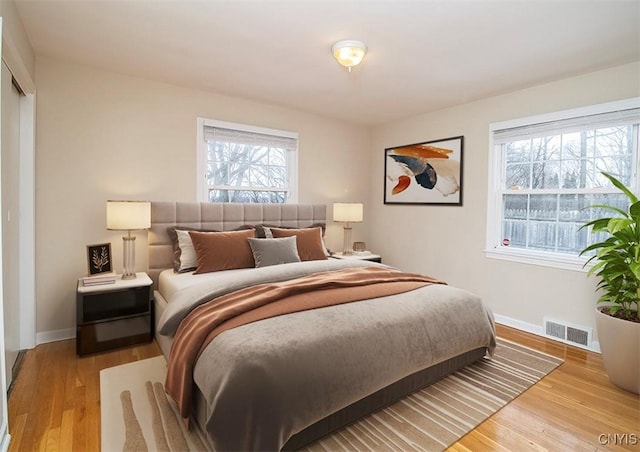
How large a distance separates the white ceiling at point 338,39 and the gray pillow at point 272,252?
1574 mm

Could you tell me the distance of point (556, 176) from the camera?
3.35 meters

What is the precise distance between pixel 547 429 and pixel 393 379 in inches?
35.4

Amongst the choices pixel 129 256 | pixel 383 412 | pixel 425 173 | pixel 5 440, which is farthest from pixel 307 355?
pixel 425 173

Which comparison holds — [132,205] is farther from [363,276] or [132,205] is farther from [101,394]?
[363,276]

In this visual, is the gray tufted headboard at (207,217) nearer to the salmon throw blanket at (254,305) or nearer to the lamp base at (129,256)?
the lamp base at (129,256)

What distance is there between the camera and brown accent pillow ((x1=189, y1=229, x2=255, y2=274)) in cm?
312

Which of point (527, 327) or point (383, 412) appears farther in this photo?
point (527, 327)

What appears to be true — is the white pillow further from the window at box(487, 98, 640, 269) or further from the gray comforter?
the window at box(487, 98, 640, 269)

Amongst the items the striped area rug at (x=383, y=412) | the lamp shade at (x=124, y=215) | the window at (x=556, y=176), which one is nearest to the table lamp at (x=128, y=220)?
the lamp shade at (x=124, y=215)

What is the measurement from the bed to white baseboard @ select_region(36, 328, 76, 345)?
2.82ft

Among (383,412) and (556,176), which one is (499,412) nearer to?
(383,412)

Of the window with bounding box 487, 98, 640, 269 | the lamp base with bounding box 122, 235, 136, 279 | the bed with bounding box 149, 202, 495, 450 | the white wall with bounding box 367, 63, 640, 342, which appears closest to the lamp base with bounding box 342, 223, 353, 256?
the white wall with bounding box 367, 63, 640, 342

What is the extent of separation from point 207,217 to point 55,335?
168 cm

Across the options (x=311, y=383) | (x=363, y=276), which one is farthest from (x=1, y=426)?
(x=363, y=276)
